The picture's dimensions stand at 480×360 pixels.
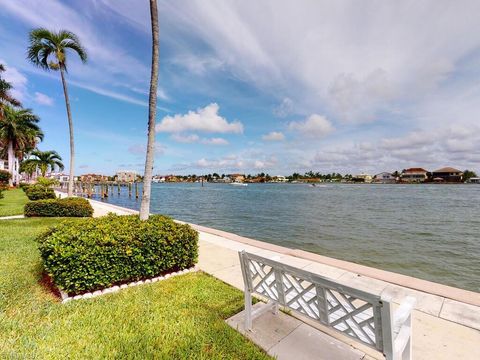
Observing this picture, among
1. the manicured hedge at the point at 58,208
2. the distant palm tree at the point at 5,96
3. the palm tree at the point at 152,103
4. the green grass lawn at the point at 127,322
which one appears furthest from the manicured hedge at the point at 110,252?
the distant palm tree at the point at 5,96

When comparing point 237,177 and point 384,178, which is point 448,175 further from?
point 237,177

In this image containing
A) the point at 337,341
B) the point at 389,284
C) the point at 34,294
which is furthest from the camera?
the point at 389,284

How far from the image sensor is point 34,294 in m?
4.04

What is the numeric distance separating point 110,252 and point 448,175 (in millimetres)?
155632

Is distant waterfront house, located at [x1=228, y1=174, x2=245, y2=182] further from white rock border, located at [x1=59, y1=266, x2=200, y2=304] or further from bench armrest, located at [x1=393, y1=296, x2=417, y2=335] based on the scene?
→ bench armrest, located at [x1=393, y1=296, x2=417, y2=335]

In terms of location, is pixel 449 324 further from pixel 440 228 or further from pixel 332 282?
pixel 440 228

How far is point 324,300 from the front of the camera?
2.32 metres

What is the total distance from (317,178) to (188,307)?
17500 centimetres

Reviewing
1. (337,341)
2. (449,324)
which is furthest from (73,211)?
(449,324)

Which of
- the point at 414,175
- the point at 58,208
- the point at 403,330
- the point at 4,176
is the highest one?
the point at 414,175

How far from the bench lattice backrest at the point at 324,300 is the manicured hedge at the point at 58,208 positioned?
13.0 m

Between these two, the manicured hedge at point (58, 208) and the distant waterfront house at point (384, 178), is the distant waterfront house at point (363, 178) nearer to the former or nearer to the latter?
the distant waterfront house at point (384, 178)

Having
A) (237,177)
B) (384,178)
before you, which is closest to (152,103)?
(237,177)

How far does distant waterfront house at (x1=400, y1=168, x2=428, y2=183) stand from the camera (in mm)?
123625
